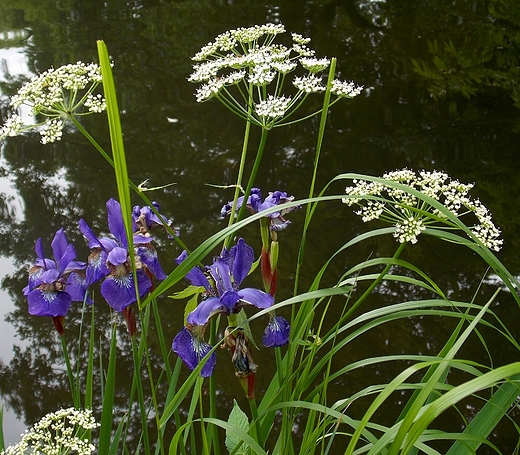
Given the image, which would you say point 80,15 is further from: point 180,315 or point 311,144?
point 180,315

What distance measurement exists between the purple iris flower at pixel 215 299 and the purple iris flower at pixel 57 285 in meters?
0.20

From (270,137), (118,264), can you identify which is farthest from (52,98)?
(270,137)

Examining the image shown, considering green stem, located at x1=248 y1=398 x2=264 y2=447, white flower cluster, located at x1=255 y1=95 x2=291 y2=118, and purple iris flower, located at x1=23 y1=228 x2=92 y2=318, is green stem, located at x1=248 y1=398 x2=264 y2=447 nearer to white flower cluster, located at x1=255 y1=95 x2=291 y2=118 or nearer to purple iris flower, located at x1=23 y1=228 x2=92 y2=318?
purple iris flower, located at x1=23 y1=228 x2=92 y2=318

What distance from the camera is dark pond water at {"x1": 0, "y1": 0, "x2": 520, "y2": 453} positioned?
213cm

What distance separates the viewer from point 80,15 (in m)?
4.27

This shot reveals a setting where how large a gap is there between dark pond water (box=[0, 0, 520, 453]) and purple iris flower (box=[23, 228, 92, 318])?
1050 mm

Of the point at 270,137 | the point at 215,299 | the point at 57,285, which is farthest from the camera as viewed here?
the point at 270,137

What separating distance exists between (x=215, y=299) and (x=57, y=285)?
0.92ft

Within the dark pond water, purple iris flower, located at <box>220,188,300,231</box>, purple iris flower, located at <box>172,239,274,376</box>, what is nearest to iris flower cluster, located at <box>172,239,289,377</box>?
purple iris flower, located at <box>172,239,274,376</box>

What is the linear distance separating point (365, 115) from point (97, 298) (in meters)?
1.65

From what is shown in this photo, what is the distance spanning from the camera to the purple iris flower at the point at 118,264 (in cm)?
86

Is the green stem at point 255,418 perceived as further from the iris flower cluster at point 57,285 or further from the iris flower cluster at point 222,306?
the iris flower cluster at point 57,285

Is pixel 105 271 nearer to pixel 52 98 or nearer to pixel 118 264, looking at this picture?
pixel 118 264

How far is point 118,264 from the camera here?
857 millimetres
